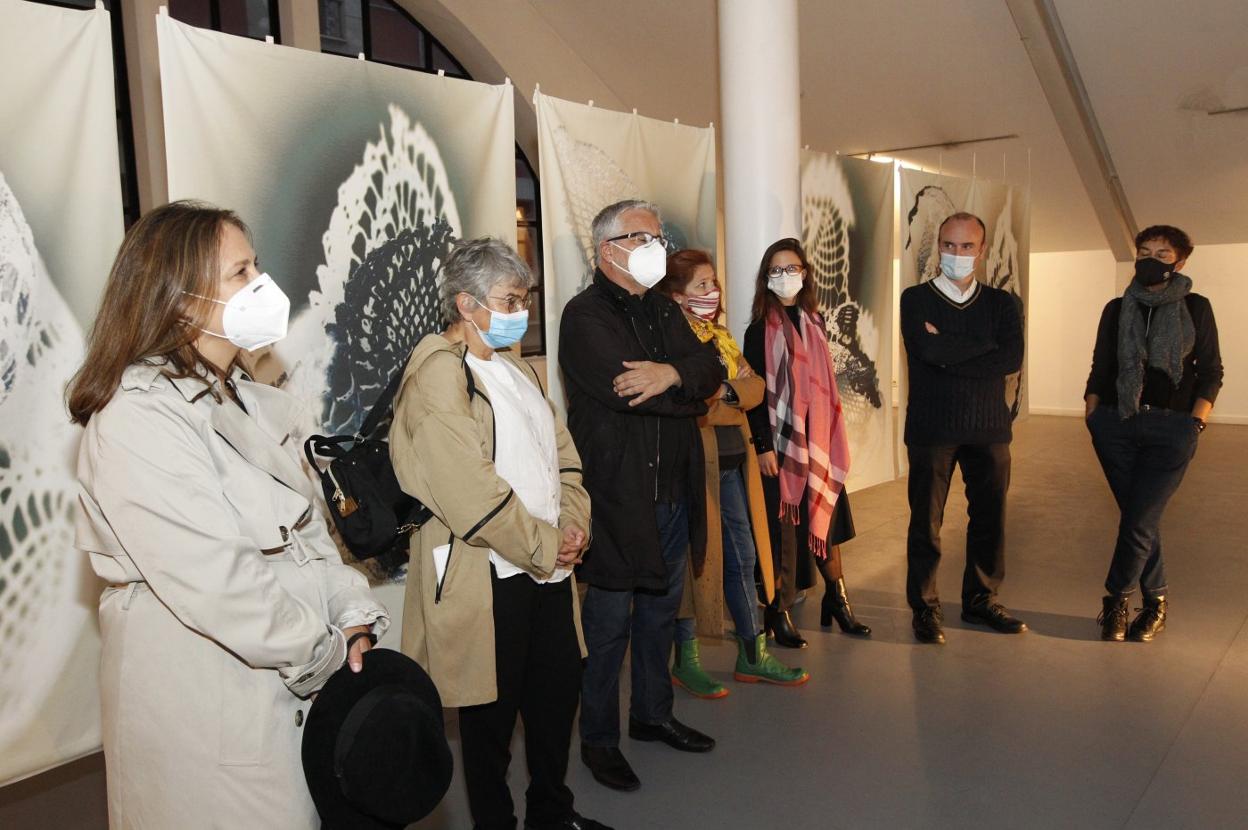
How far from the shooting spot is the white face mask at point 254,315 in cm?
173

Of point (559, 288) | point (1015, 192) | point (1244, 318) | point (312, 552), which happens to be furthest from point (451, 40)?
point (1244, 318)

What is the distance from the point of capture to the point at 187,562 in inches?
60.7

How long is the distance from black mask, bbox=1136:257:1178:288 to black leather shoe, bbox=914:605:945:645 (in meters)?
1.59

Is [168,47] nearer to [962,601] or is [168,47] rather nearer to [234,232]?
[234,232]

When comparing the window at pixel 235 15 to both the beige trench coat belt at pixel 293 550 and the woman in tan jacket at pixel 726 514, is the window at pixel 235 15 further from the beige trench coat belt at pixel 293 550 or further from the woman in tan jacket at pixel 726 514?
the beige trench coat belt at pixel 293 550

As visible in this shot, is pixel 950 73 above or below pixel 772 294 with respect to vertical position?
above

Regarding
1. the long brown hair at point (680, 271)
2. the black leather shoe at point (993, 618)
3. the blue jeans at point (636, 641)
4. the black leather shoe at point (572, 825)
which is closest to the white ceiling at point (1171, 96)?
the black leather shoe at point (993, 618)

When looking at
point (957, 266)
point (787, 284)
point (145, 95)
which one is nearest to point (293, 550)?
point (787, 284)

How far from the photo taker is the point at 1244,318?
11195 millimetres

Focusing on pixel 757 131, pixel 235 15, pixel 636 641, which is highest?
pixel 235 15

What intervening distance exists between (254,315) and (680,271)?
2072 millimetres

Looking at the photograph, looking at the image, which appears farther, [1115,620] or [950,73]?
[950,73]

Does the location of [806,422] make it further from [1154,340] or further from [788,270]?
[1154,340]

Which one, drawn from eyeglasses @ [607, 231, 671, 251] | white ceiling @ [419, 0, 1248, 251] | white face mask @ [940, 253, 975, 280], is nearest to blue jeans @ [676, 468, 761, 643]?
eyeglasses @ [607, 231, 671, 251]
